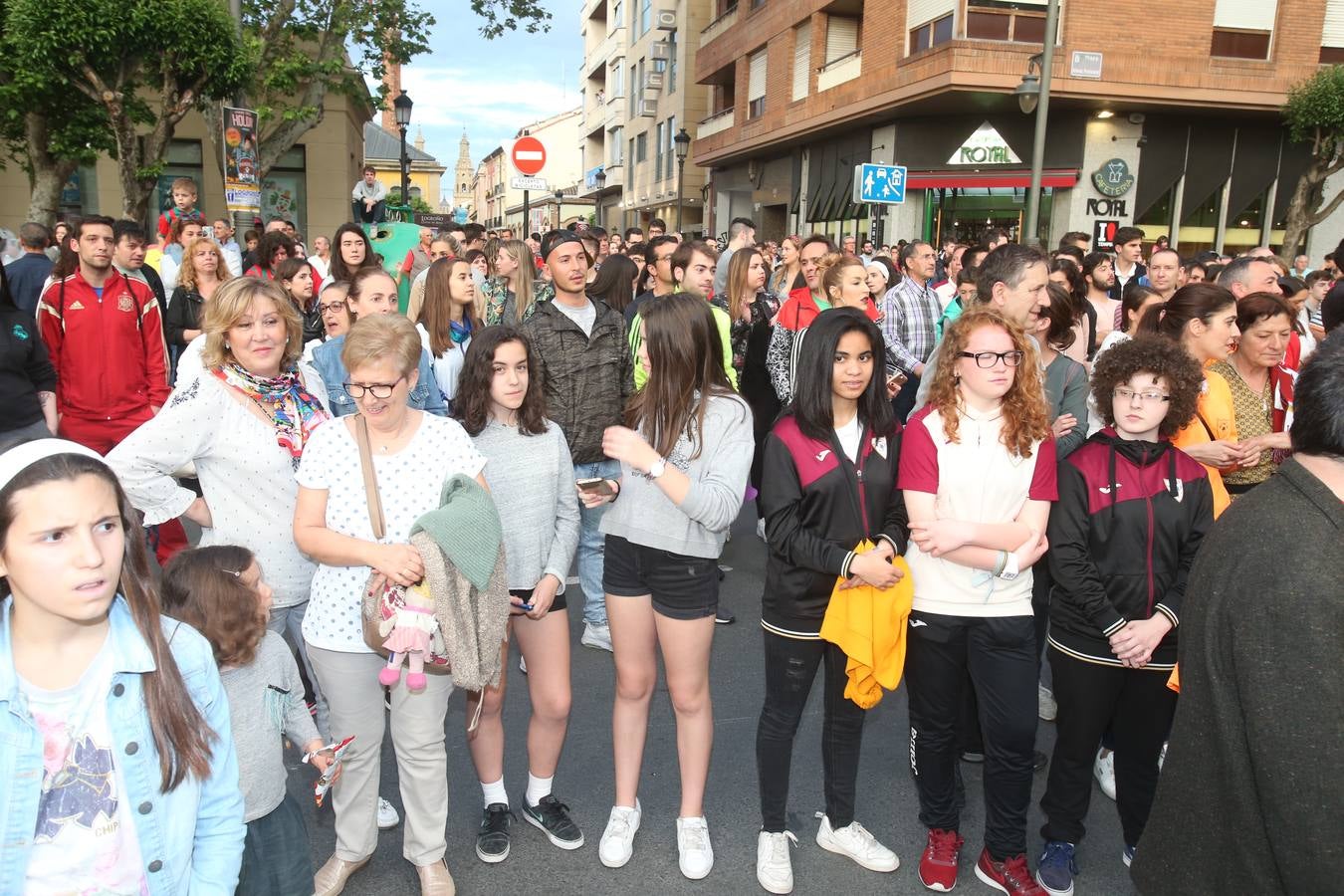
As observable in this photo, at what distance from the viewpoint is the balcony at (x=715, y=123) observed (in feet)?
104

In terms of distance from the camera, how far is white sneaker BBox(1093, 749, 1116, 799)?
12.9 feet

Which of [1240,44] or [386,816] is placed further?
[1240,44]

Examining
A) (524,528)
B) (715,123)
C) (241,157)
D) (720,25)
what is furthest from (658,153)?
(524,528)

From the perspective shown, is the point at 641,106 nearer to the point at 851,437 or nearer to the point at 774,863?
the point at 851,437

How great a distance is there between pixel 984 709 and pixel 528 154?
13.0 meters

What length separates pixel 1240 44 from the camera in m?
19.8

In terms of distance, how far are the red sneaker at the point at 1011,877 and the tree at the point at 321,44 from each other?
15.3 m

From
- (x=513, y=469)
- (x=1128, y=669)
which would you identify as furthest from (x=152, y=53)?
(x=1128, y=669)

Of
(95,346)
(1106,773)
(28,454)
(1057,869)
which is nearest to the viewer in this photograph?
(28,454)

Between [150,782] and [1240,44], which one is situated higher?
[1240,44]

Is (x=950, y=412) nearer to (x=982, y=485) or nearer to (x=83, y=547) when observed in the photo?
(x=982, y=485)

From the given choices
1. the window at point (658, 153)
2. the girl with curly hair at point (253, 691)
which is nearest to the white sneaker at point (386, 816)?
the girl with curly hair at point (253, 691)

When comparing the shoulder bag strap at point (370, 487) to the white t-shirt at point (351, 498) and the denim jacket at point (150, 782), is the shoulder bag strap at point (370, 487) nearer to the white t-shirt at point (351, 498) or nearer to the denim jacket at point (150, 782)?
the white t-shirt at point (351, 498)

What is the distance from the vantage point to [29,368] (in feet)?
15.6
